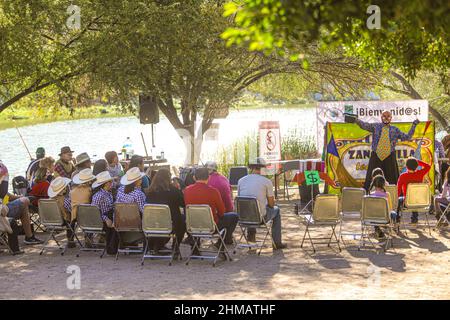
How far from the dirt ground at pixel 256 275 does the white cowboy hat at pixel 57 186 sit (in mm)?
956

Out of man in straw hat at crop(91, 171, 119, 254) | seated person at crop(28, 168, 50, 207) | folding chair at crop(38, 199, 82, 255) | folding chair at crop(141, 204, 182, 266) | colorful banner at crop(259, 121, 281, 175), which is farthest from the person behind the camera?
colorful banner at crop(259, 121, 281, 175)

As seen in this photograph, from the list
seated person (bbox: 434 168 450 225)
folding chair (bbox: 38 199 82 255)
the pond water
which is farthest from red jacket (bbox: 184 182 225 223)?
the pond water

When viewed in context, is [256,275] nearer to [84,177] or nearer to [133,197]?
[133,197]

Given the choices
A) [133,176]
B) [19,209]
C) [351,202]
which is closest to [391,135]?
[351,202]

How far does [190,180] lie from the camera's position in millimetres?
15758

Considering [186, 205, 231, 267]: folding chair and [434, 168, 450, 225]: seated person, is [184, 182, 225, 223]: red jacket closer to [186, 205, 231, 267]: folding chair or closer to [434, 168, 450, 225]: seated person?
[186, 205, 231, 267]: folding chair

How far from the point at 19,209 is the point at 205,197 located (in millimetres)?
3290

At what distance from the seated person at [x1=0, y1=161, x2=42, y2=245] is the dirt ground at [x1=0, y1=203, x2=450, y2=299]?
0.46m

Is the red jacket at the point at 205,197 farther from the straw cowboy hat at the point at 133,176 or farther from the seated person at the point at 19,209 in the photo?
the seated person at the point at 19,209

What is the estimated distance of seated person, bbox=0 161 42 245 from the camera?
14.1 meters

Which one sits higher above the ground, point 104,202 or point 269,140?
point 269,140

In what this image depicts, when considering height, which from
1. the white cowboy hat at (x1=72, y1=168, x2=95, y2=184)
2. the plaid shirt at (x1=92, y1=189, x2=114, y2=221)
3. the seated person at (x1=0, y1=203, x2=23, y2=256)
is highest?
the white cowboy hat at (x1=72, y1=168, x2=95, y2=184)

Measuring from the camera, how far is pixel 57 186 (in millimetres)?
14539

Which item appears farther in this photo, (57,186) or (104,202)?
(57,186)
